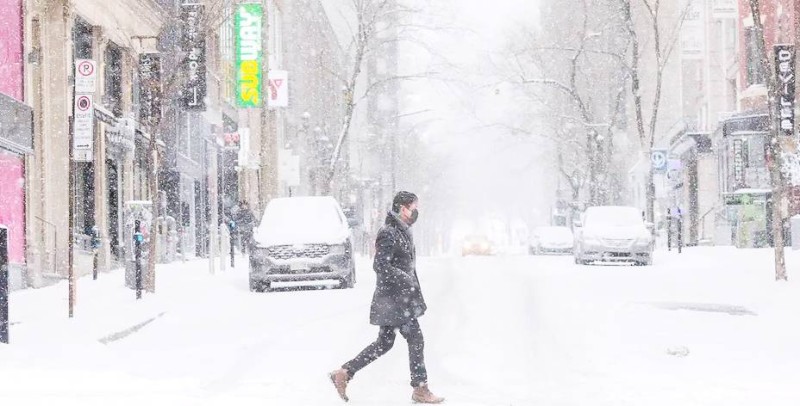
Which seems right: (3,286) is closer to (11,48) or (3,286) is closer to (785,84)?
(11,48)

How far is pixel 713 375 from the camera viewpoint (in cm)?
1095

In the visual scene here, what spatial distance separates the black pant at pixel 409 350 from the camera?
9.15 m

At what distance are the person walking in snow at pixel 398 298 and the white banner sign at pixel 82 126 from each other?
7301mm

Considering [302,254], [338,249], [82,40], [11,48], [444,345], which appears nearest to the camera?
[444,345]

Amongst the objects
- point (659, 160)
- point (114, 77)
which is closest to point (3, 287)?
point (114, 77)

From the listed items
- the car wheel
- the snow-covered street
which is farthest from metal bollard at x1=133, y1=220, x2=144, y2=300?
the car wheel

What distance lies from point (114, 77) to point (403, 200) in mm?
22003

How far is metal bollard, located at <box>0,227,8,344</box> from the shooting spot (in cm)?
1199

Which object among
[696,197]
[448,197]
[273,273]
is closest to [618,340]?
[273,273]

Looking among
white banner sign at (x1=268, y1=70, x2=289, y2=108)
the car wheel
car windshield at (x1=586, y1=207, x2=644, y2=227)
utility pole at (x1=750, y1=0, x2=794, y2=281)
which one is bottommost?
the car wheel

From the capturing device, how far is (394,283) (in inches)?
359

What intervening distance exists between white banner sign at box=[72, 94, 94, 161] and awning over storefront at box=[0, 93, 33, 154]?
5764 mm

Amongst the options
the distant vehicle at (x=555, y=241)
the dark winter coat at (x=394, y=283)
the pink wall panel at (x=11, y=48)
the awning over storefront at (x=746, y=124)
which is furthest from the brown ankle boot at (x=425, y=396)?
the distant vehicle at (x=555, y=241)

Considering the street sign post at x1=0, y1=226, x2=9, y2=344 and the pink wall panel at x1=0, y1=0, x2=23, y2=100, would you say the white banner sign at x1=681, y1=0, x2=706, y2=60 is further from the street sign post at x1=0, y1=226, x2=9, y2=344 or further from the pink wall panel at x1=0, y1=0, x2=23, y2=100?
the street sign post at x1=0, y1=226, x2=9, y2=344
